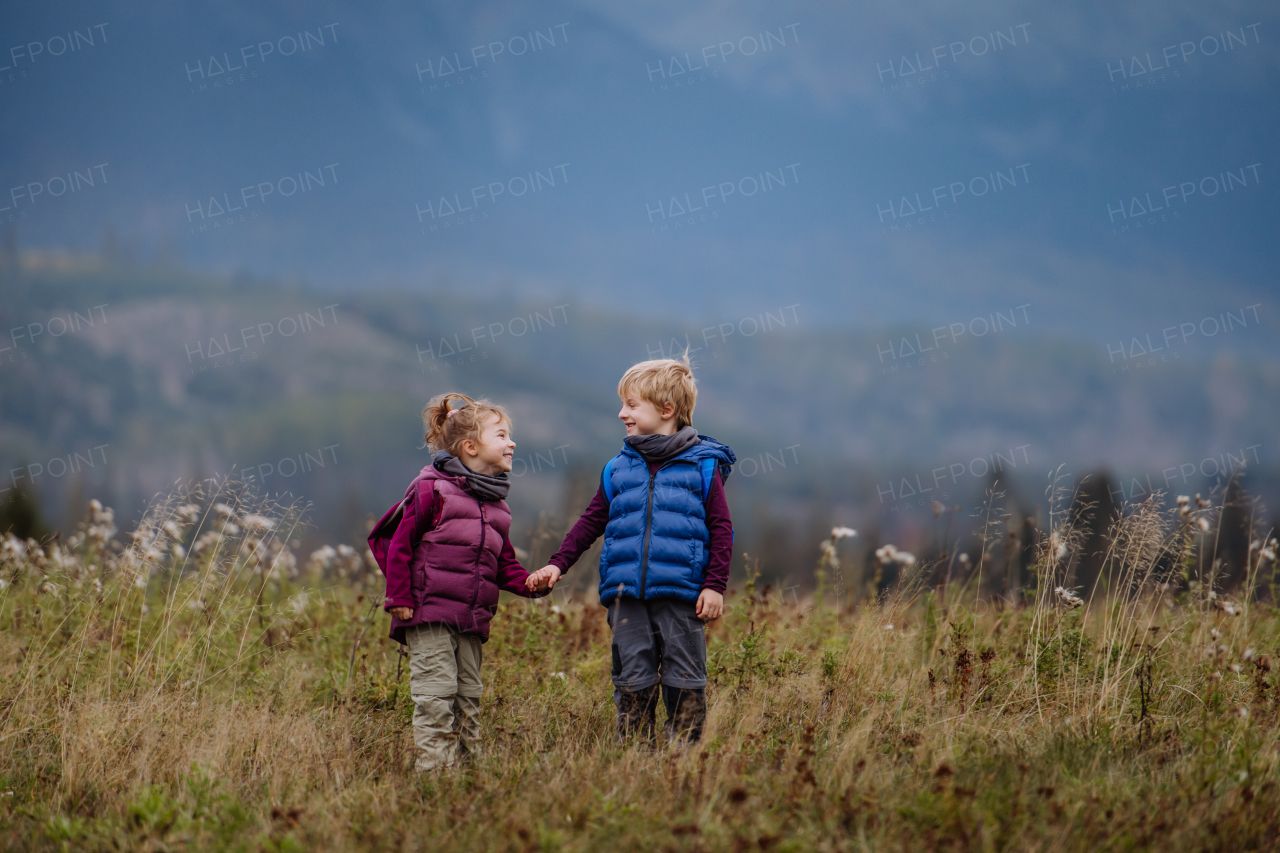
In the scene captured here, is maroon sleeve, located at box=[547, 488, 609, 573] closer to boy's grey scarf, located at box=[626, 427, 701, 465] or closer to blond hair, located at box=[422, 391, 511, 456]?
boy's grey scarf, located at box=[626, 427, 701, 465]

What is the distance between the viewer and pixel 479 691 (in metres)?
4.46

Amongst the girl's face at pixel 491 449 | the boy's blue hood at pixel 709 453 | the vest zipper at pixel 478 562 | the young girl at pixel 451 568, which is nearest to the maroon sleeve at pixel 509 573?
the young girl at pixel 451 568

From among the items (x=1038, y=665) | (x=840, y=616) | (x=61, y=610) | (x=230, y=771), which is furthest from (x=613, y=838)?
(x=61, y=610)

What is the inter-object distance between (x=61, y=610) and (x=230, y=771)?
3084mm

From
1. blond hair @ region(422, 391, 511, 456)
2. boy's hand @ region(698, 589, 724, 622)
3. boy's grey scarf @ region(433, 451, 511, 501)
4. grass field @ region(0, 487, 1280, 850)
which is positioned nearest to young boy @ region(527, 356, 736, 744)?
boy's hand @ region(698, 589, 724, 622)

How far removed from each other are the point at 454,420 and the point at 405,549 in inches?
28.8

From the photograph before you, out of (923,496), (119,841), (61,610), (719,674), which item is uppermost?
(923,496)

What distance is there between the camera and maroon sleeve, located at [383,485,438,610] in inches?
168

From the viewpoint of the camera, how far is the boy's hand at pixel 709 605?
4.16 metres

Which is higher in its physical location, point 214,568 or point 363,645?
point 214,568

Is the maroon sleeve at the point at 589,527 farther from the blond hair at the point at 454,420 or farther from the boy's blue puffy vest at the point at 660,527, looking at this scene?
the blond hair at the point at 454,420

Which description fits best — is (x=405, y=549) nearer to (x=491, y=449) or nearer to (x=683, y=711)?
(x=491, y=449)

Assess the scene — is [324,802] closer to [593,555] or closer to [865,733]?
[865,733]

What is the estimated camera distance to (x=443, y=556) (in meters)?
4.34
